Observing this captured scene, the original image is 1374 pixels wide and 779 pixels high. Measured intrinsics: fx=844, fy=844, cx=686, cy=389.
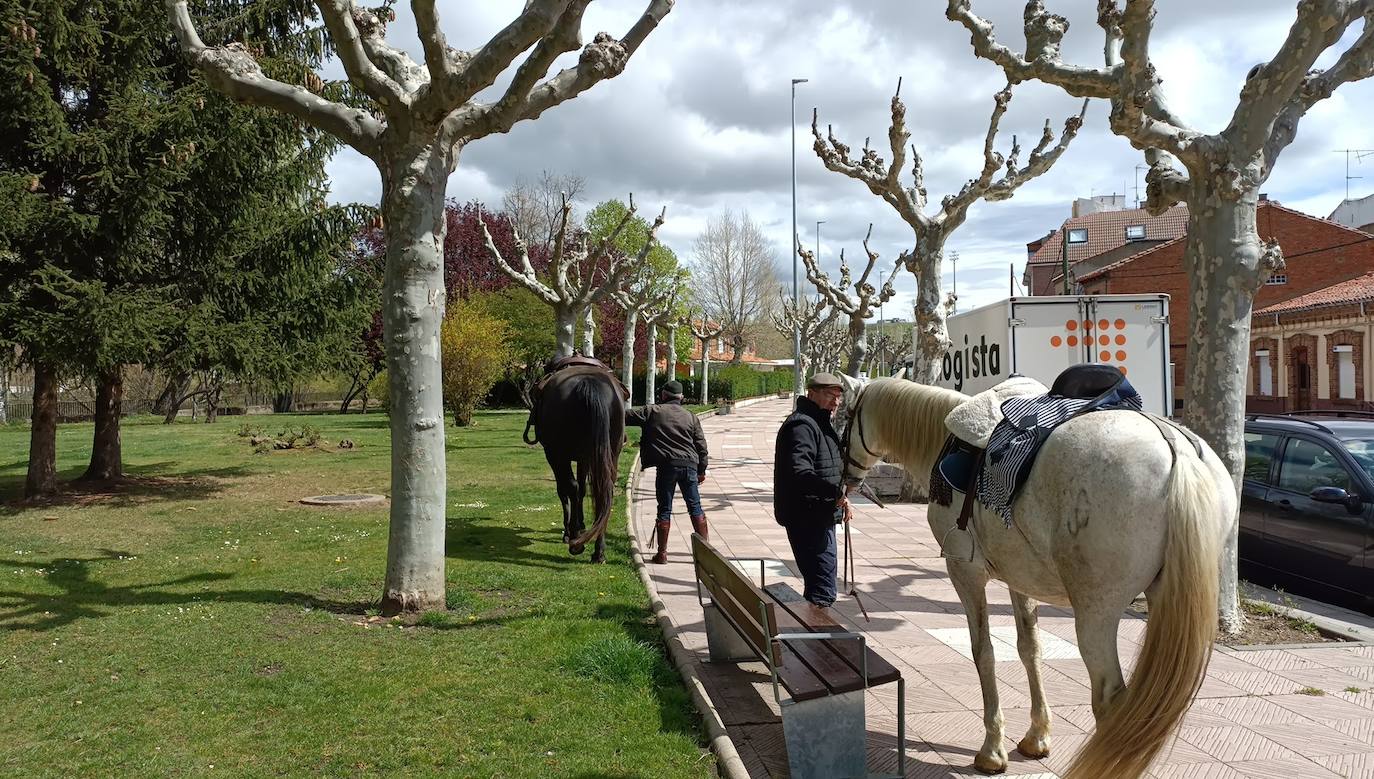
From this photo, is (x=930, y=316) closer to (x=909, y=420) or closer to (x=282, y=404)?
(x=909, y=420)

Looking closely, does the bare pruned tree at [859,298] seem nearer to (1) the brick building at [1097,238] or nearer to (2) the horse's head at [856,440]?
(2) the horse's head at [856,440]

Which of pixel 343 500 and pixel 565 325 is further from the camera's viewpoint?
pixel 565 325

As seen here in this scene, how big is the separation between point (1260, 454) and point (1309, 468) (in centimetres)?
65

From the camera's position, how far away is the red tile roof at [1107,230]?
54.7 meters

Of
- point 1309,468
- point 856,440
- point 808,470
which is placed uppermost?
point 856,440

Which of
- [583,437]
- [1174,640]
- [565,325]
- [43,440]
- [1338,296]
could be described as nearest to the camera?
[1174,640]

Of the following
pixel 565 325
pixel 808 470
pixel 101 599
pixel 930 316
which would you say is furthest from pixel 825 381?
pixel 565 325

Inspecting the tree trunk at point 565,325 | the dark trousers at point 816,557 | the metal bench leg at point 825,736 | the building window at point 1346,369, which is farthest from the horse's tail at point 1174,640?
the building window at point 1346,369

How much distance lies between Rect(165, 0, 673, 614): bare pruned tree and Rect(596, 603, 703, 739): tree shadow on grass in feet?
4.65

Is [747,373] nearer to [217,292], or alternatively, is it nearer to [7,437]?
[7,437]

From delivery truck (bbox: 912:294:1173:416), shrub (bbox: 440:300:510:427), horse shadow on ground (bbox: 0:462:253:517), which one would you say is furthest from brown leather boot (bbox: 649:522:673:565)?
shrub (bbox: 440:300:510:427)

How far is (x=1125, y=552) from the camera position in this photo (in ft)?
10.9

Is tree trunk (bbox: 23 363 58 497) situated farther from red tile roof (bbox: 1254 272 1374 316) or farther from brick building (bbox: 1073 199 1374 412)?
brick building (bbox: 1073 199 1374 412)

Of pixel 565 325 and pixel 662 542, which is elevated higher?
pixel 565 325
